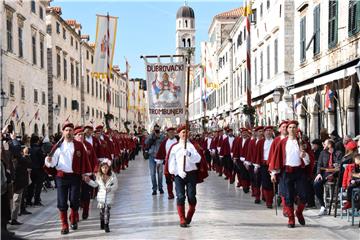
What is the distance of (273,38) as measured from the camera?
3161 centimetres

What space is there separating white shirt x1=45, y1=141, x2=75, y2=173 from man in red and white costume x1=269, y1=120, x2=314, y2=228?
11.6 feet

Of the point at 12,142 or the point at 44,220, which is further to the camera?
the point at 12,142

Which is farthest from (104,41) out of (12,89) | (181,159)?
(181,159)

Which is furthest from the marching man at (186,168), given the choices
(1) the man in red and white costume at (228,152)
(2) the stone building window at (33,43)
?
(2) the stone building window at (33,43)

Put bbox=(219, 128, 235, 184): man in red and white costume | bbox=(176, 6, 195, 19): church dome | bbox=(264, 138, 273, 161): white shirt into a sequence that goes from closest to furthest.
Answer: bbox=(264, 138, 273, 161): white shirt, bbox=(219, 128, 235, 184): man in red and white costume, bbox=(176, 6, 195, 19): church dome

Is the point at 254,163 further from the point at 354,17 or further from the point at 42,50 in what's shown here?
the point at 42,50

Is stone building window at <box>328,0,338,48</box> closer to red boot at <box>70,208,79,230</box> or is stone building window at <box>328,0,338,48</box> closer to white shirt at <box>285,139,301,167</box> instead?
white shirt at <box>285,139,301,167</box>

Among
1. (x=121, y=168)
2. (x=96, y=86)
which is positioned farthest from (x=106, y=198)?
(x=96, y=86)

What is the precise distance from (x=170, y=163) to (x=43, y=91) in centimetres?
2836

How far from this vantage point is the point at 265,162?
13242 mm

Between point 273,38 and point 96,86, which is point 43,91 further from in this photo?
point 96,86

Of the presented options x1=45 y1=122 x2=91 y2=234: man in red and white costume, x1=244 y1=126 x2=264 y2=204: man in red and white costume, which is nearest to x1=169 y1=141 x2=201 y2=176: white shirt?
x1=45 y1=122 x2=91 y2=234: man in red and white costume

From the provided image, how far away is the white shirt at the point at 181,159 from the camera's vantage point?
34.0 feet

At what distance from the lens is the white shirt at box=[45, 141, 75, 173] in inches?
389
